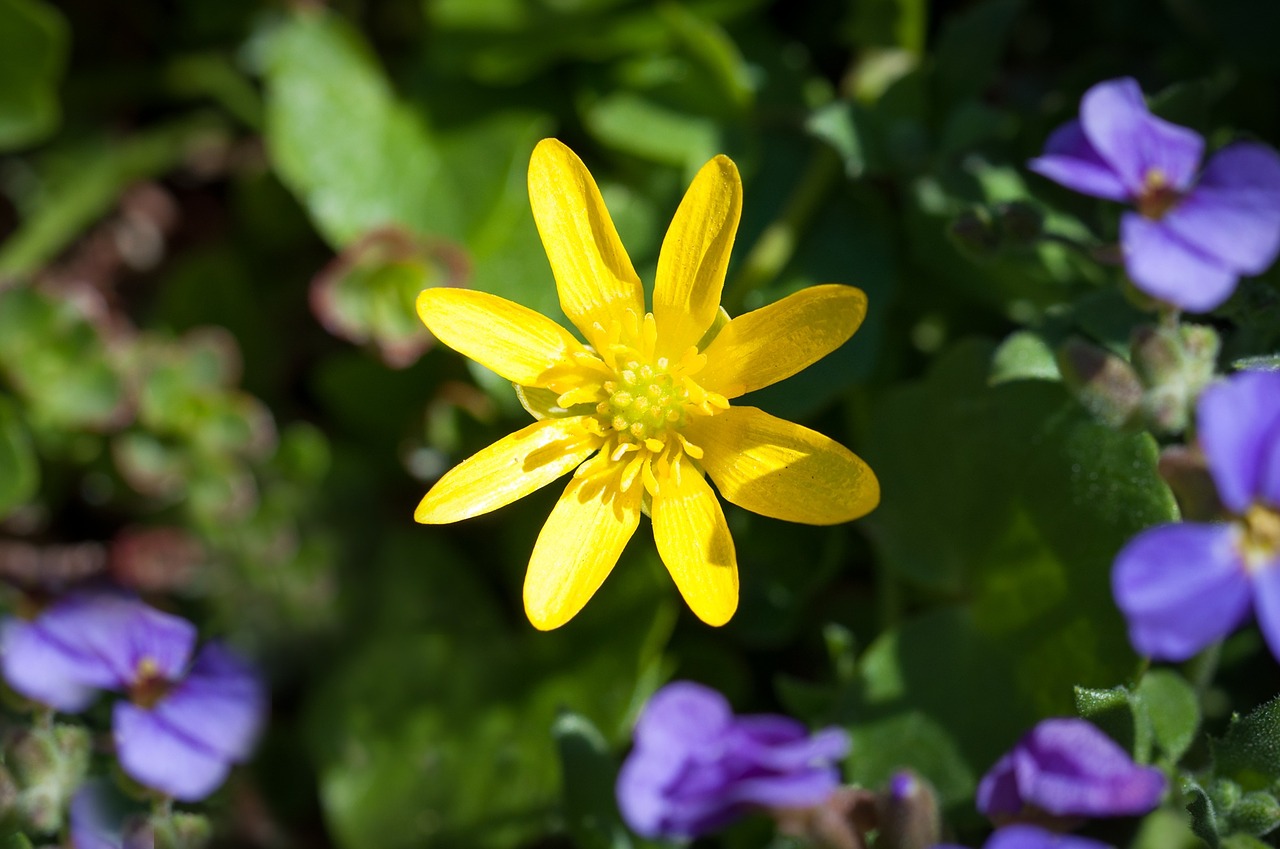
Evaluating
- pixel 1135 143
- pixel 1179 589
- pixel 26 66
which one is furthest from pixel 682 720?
pixel 26 66

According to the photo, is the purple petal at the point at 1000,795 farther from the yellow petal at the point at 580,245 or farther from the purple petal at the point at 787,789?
the yellow petal at the point at 580,245

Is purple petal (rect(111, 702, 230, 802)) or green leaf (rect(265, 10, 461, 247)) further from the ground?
green leaf (rect(265, 10, 461, 247))

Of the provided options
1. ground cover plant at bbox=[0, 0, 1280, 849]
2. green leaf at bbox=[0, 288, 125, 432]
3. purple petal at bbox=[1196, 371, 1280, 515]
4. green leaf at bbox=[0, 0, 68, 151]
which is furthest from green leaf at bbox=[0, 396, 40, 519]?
purple petal at bbox=[1196, 371, 1280, 515]

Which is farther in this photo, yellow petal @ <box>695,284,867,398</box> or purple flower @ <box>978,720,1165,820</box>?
yellow petal @ <box>695,284,867,398</box>

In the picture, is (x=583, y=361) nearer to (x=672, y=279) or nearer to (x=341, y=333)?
(x=672, y=279)

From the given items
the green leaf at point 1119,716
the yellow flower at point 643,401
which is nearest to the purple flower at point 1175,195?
the yellow flower at point 643,401

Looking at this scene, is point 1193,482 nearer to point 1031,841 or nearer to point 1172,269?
point 1172,269

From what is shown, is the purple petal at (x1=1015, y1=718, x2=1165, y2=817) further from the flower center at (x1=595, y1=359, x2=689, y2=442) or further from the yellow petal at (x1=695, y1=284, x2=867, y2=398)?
the flower center at (x1=595, y1=359, x2=689, y2=442)
